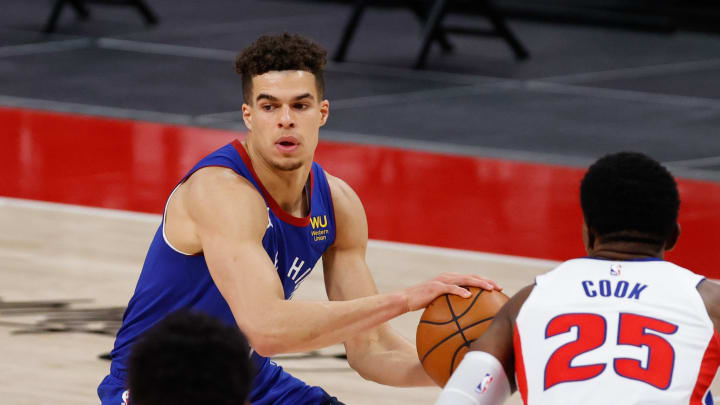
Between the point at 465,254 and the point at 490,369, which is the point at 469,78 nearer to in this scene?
the point at 465,254

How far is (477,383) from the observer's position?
3.39 meters

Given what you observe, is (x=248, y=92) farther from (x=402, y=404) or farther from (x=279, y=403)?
(x=402, y=404)

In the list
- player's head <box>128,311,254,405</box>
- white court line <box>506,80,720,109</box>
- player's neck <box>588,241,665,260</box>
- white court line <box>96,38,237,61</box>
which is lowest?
white court line <box>96,38,237,61</box>

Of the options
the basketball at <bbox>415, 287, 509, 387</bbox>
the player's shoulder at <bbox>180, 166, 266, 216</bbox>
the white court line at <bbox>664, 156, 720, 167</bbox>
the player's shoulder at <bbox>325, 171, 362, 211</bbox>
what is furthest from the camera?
the white court line at <bbox>664, 156, 720, 167</bbox>

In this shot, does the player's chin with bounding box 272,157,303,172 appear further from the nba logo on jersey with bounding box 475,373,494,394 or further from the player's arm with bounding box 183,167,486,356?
the nba logo on jersey with bounding box 475,373,494,394

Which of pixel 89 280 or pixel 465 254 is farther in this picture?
pixel 465 254

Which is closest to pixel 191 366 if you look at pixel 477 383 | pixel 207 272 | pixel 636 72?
pixel 477 383

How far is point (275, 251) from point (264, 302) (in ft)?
Result: 1.47

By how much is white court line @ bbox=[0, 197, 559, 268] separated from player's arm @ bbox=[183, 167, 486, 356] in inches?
153

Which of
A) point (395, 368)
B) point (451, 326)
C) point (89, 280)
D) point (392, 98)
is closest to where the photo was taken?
point (451, 326)

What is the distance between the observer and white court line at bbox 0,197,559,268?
7934mm

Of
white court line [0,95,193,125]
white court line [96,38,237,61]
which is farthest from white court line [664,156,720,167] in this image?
white court line [96,38,237,61]

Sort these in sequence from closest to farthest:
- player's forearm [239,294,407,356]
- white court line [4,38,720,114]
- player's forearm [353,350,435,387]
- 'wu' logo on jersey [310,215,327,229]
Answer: player's forearm [239,294,407,356] → player's forearm [353,350,435,387] → 'wu' logo on jersey [310,215,327,229] → white court line [4,38,720,114]

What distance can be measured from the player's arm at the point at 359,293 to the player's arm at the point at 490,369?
1013 millimetres
